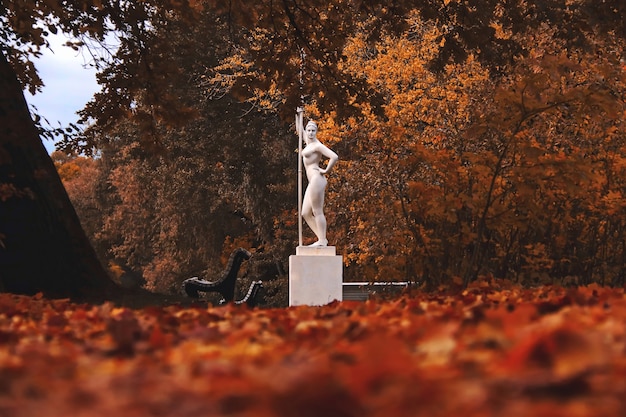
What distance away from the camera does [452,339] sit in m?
1.72

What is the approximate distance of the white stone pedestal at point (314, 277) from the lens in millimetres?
14789

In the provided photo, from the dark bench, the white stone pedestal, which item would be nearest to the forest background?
the white stone pedestal

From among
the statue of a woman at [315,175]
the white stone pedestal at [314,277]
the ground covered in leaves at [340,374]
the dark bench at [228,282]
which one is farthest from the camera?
the dark bench at [228,282]

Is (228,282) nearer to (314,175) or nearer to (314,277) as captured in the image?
(314,277)

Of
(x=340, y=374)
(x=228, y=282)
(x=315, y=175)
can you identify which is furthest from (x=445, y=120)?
(x=340, y=374)

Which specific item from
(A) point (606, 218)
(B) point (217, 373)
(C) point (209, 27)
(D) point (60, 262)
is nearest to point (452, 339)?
(B) point (217, 373)

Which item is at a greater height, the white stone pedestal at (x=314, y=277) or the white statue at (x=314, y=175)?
the white statue at (x=314, y=175)

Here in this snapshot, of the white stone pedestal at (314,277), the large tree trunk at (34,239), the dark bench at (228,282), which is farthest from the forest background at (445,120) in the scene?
the dark bench at (228,282)

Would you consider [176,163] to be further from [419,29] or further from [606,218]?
[606,218]

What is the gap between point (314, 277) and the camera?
1484 cm

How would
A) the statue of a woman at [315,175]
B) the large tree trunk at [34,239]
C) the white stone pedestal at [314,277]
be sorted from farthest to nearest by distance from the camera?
1. the statue of a woman at [315,175]
2. the white stone pedestal at [314,277]
3. the large tree trunk at [34,239]

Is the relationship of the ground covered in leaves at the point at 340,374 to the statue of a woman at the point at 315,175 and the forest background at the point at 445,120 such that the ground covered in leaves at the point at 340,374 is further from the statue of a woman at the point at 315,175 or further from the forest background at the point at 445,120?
the statue of a woman at the point at 315,175

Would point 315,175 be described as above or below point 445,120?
below

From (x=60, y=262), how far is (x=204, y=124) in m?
19.8
